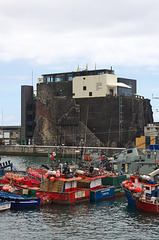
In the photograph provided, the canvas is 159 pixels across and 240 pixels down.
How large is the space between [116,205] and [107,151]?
2706 inches

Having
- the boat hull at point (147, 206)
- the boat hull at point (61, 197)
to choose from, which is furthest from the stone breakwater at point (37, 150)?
the boat hull at point (147, 206)

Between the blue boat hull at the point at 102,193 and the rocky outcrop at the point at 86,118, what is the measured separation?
7223cm

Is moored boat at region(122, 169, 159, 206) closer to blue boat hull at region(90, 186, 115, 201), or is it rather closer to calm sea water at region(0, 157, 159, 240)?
calm sea water at region(0, 157, 159, 240)

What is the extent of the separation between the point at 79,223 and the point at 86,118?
91.9 m

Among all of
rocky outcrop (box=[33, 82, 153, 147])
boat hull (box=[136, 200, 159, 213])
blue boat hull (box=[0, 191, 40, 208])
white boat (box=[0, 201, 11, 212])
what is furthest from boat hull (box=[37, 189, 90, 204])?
rocky outcrop (box=[33, 82, 153, 147])

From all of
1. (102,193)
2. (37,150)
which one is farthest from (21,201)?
(37,150)

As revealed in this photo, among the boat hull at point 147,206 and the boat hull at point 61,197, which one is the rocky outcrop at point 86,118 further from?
the boat hull at point 147,206

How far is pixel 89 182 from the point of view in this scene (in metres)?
50.7

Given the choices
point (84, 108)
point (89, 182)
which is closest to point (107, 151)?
point (84, 108)

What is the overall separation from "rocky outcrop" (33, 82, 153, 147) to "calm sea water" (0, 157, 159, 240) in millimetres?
79829

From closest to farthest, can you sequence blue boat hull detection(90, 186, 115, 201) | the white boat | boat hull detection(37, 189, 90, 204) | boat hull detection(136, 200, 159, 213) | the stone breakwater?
the white boat
boat hull detection(136, 200, 159, 213)
boat hull detection(37, 189, 90, 204)
blue boat hull detection(90, 186, 115, 201)
the stone breakwater

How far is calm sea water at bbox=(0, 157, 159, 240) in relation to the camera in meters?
36.0

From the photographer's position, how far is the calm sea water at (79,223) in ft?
118

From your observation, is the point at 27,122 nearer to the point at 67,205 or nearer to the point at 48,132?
the point at 48,132
